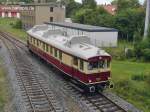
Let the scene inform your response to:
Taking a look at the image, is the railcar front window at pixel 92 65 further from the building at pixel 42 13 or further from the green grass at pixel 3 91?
the building at pixel 42 13

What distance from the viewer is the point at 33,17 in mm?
66312

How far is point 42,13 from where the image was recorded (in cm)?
6594

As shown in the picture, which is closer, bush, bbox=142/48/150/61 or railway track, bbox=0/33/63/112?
railway track, bbox=0/33/63/112

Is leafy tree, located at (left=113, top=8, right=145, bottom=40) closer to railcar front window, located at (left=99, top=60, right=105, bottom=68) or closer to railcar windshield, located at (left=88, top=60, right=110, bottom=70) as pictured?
railcar windshield, located at (left=88, top=60, right=110, bottom=70)

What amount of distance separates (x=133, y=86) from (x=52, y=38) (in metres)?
10.1

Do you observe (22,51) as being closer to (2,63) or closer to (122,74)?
(2,63)

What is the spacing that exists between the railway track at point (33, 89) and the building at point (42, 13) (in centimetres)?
2998

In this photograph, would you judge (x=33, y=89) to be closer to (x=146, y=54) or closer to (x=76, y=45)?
(x=76, y=45)

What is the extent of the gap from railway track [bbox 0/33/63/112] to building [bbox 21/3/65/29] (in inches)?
1180

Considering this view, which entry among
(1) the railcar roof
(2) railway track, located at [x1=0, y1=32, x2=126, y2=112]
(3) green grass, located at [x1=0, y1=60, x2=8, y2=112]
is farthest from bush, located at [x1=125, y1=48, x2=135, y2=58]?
(3) green grass, located at [x1=0, y1=60, x2=8, y2=112]

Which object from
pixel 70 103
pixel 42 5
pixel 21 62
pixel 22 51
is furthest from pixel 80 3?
pixel 70 103

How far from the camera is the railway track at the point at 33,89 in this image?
19234 mm

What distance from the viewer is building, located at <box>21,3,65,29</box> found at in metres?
65.2

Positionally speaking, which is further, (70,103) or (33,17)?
(33,17)
